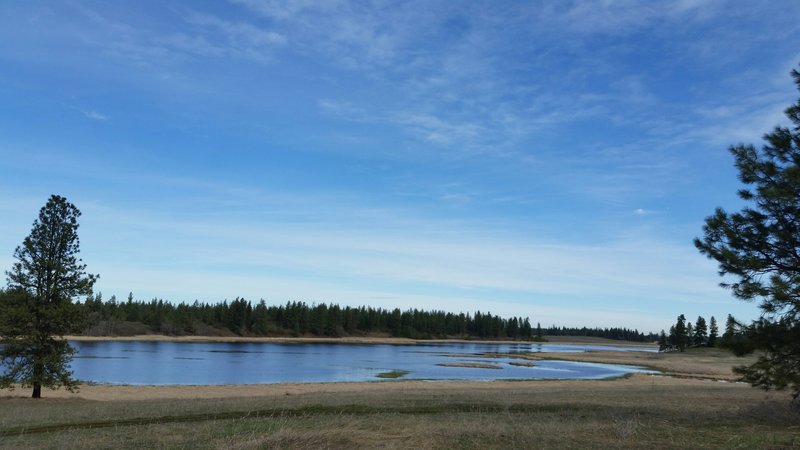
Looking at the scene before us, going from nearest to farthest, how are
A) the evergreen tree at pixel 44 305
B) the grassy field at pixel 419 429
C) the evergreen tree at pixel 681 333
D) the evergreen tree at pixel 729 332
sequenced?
the grassy field at pixel 419 429
the evergreen tree at pixel 729 332
the evergreen tree at pixel 44 305
the evergreen tree at pixel 681 333

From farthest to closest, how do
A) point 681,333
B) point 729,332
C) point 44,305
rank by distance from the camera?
point 681,333
point 44,305
point 729,332

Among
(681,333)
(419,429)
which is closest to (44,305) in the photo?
(419,429)

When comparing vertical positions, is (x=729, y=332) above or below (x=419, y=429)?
above

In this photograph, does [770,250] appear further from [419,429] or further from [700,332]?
[700,332]

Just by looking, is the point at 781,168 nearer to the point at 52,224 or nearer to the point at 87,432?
the point at 87,432

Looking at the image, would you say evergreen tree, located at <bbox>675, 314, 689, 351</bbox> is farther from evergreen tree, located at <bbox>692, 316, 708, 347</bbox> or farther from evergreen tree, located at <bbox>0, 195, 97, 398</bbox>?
evergreen tree, located at <bbox>0, 195, 97, 398</bbox>

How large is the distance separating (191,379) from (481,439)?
169ft

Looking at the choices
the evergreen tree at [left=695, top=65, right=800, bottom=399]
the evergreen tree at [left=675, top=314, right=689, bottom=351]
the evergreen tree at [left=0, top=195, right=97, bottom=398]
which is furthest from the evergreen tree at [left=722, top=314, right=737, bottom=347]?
the evergreen tree at [left=675, top=314, right=689, bottom=351]

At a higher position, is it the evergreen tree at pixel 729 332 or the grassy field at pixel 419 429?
the evergreen tree at pixel 729 332

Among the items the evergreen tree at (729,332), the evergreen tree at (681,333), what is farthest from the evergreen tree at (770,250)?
the evergreen tree at (681,333)

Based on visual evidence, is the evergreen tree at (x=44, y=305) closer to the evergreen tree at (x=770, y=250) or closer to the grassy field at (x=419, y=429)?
the grassy field at (x=419, y=429)

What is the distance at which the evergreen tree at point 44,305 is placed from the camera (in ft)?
107

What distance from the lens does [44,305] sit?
33281 mm

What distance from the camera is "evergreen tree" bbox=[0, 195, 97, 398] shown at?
32.6 metres
